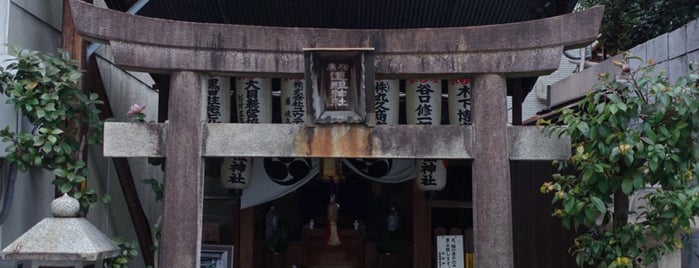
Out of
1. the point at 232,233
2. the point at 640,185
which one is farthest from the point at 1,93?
the point at 640,185

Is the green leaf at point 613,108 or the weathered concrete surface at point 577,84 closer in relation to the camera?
the green leaf at point 613,108

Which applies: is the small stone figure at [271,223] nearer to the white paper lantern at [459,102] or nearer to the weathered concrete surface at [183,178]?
the white paper lantern at [459,102]

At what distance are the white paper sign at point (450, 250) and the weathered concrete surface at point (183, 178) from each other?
4.76m

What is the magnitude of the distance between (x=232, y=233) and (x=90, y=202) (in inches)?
158

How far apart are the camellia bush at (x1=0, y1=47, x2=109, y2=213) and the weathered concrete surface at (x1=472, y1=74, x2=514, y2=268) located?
3.81 meters

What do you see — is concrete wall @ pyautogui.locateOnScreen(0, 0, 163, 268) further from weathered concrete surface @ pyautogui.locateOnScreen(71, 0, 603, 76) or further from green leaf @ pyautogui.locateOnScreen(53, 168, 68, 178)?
weathered concrete surface @ pyautogui.locateOnScreen(71, 0, 603, 76)

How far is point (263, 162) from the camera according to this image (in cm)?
915

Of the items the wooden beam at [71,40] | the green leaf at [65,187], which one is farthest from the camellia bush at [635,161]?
the wooden beam at [71,40]

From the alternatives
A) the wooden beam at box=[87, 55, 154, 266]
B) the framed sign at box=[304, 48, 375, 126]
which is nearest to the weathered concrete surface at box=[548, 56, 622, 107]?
the framed sign at box=[304, 48, 375, 126]

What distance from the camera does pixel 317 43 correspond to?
Result: 5621mm

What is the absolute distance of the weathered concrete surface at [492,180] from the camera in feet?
18.3

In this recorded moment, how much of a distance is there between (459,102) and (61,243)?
5117 mm

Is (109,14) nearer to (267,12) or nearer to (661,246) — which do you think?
(267,12)

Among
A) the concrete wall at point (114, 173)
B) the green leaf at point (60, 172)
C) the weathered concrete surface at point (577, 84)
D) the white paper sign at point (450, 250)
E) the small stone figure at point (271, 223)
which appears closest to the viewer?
the green leaf at point (60, 172)
